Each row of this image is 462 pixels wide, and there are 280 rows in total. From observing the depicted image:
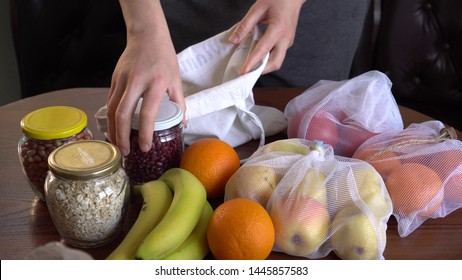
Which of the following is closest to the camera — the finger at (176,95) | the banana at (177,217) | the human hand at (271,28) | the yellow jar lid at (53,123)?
the banana at (177,217)

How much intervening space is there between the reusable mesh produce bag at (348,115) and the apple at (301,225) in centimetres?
23

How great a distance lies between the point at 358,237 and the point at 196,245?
0.21 m

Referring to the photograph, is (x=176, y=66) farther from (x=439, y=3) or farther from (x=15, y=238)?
(x=439, y=3)

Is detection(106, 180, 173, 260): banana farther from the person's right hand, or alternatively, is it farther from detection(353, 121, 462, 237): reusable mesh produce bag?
detection(353, 121, 462, 237): reusable mesh produce bag

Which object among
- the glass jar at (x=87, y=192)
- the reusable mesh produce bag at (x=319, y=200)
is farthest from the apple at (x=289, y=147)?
the glass jar at (x=87, y=192)

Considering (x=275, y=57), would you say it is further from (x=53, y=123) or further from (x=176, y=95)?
(x=53, y=123)

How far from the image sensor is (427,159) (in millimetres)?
747

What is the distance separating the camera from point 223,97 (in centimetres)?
86

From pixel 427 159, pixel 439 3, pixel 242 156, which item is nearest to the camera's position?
pixel 427 159

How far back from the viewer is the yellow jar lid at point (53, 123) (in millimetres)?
685

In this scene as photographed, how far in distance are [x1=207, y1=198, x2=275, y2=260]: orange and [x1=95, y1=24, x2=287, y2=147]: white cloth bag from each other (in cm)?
27

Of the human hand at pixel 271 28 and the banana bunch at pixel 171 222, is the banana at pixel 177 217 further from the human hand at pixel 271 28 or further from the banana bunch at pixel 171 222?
the human hand at pixel 271 28
